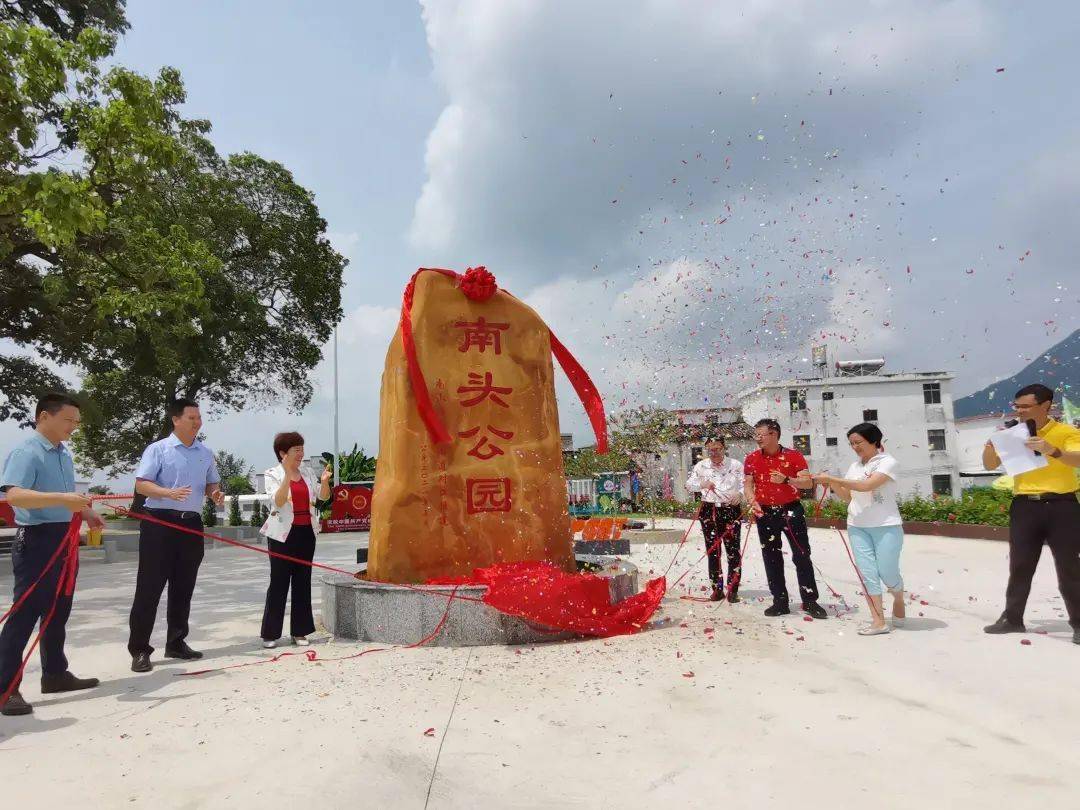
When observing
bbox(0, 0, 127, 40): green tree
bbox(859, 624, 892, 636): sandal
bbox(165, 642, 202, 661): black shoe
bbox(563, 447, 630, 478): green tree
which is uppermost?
bbox(0, 0, 127, 40): green tree

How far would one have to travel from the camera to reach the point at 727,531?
5.90 metres

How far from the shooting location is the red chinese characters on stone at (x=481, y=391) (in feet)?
18.0

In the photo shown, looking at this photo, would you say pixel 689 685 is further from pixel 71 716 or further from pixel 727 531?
pixel 71 716

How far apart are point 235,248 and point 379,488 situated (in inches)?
571

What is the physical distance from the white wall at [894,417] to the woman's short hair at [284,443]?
28566 millimetres

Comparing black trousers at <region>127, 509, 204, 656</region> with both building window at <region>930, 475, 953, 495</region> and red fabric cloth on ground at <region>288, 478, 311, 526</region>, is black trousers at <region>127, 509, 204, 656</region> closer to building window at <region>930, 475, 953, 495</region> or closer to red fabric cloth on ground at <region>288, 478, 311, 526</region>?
red fabric cloth on ground at <region>288, 478, 311, 526</region>

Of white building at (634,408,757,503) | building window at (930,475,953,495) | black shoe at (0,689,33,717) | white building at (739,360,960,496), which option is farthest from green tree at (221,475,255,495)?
black shoe at (0,689,33,717)

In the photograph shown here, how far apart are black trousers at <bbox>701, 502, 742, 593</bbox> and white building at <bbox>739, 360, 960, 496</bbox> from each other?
26.4m

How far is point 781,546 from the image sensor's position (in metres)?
5.39

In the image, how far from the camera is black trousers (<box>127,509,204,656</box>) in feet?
14.4

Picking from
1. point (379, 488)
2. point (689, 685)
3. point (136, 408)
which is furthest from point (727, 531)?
point (136, 408)

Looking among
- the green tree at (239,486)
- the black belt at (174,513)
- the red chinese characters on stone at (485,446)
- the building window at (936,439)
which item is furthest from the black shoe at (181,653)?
the green tree at (239,486)

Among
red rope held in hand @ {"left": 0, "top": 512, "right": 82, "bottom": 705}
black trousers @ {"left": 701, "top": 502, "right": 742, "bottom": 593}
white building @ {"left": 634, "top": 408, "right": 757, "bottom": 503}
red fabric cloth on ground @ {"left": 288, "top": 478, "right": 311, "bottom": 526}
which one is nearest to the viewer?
red rope held in hand @ {"left": 0, "top": 512, "right": 82, "bottom": 705}

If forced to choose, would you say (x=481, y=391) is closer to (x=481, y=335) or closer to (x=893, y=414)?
(x=481, y=335)
